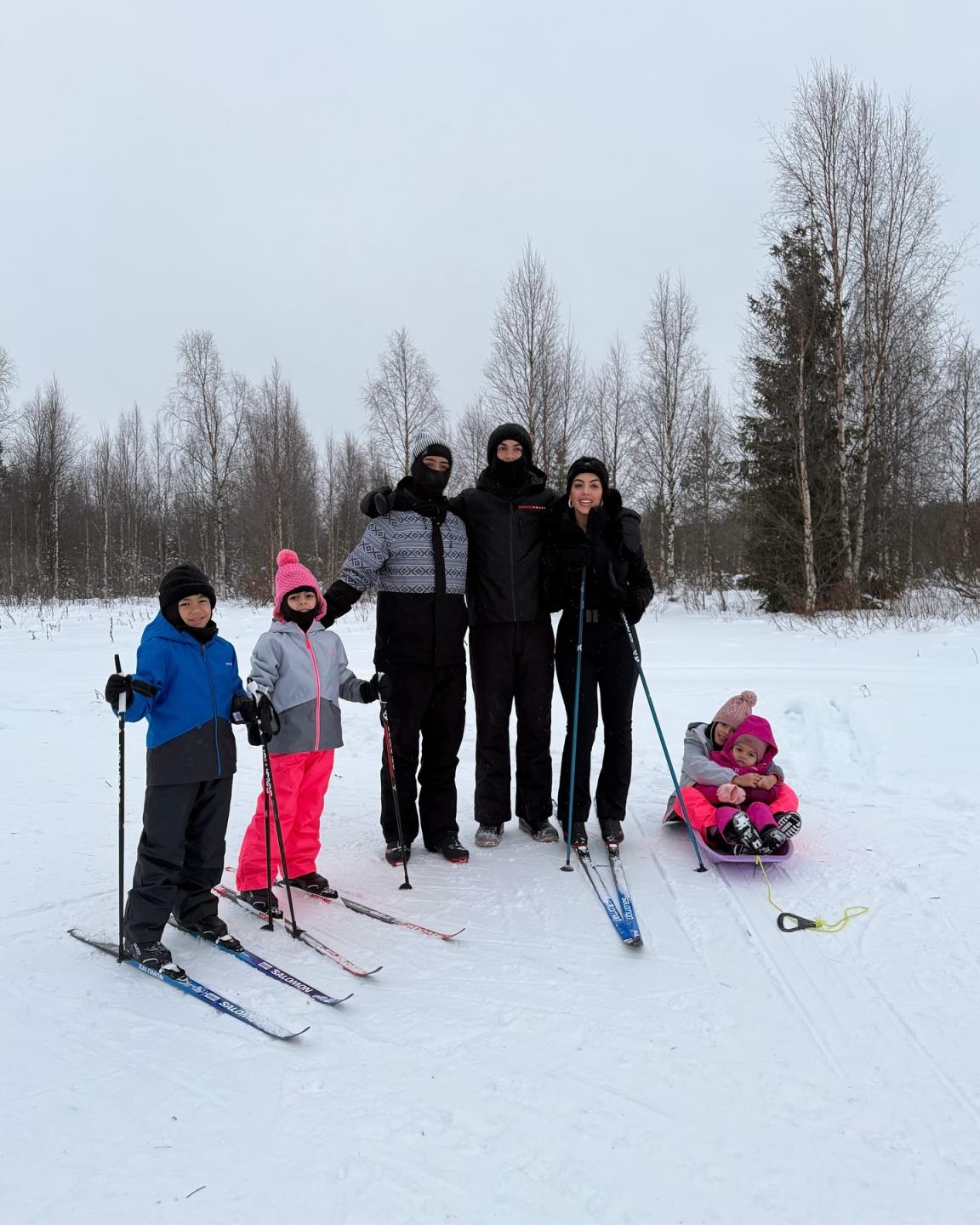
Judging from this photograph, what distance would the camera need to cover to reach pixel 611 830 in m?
4.17

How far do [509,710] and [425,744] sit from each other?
0.54 metres

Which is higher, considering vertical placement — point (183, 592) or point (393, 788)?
point (183, 592)

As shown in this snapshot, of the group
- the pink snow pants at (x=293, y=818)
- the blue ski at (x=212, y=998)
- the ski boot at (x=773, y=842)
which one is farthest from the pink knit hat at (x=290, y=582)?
the ski boot at (x=773, y=842)

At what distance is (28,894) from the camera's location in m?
3.49

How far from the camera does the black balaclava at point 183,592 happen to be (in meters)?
3.11

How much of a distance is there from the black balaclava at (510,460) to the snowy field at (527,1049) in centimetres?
217

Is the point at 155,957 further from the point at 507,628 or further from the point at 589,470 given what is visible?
the point at 589,470

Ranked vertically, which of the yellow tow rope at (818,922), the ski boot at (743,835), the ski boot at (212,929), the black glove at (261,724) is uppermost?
the black glove at (261,724)

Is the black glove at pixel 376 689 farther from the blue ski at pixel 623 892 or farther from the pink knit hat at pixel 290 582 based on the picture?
the blue ski at pixel 623 892

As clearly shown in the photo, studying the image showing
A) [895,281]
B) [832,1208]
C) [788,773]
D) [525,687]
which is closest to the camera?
[832,1208]

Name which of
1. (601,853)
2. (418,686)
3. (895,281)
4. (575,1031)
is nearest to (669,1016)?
(575,1031)

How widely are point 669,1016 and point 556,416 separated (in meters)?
22.3

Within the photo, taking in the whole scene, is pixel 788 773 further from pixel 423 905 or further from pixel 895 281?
pixel 895 281

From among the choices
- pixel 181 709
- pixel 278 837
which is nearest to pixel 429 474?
pixel 181 709
